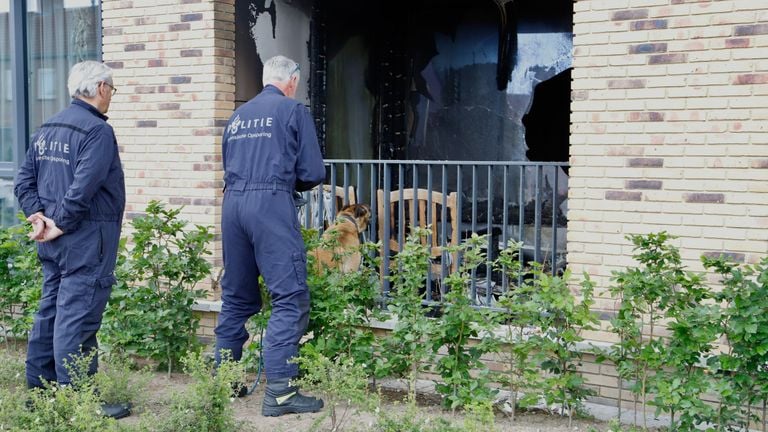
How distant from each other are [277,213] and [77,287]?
1.15 metres

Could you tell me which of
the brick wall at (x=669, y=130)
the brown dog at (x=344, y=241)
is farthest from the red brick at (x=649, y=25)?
the brown dog at (x=344, y=241)

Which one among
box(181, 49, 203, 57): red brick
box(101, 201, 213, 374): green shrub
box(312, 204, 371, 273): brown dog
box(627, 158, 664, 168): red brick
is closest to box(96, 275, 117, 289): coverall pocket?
box(101, 201, 213, 374): green shrub

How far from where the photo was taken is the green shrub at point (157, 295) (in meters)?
5.84

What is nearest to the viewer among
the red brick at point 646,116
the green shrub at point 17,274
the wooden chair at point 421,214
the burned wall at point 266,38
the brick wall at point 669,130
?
the brick wall at point 669,130

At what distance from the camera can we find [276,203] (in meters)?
4.85

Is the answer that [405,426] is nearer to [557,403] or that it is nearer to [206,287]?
[557,403]

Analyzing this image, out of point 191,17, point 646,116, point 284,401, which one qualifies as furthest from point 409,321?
point 191,17

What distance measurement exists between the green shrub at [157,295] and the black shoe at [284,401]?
123 cm

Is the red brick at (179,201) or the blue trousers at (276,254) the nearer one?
the blue trousers at (276,254)

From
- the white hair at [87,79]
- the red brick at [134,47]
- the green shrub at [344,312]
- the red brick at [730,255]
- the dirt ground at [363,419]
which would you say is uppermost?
A: the red brick at [134,47]

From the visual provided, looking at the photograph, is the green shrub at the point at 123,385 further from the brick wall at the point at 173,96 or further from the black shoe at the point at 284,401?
the brick wall at the point at 173,96

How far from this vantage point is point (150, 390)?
5.66 metres

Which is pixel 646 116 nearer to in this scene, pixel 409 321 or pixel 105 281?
pixel 409 321

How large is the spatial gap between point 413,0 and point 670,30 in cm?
422
